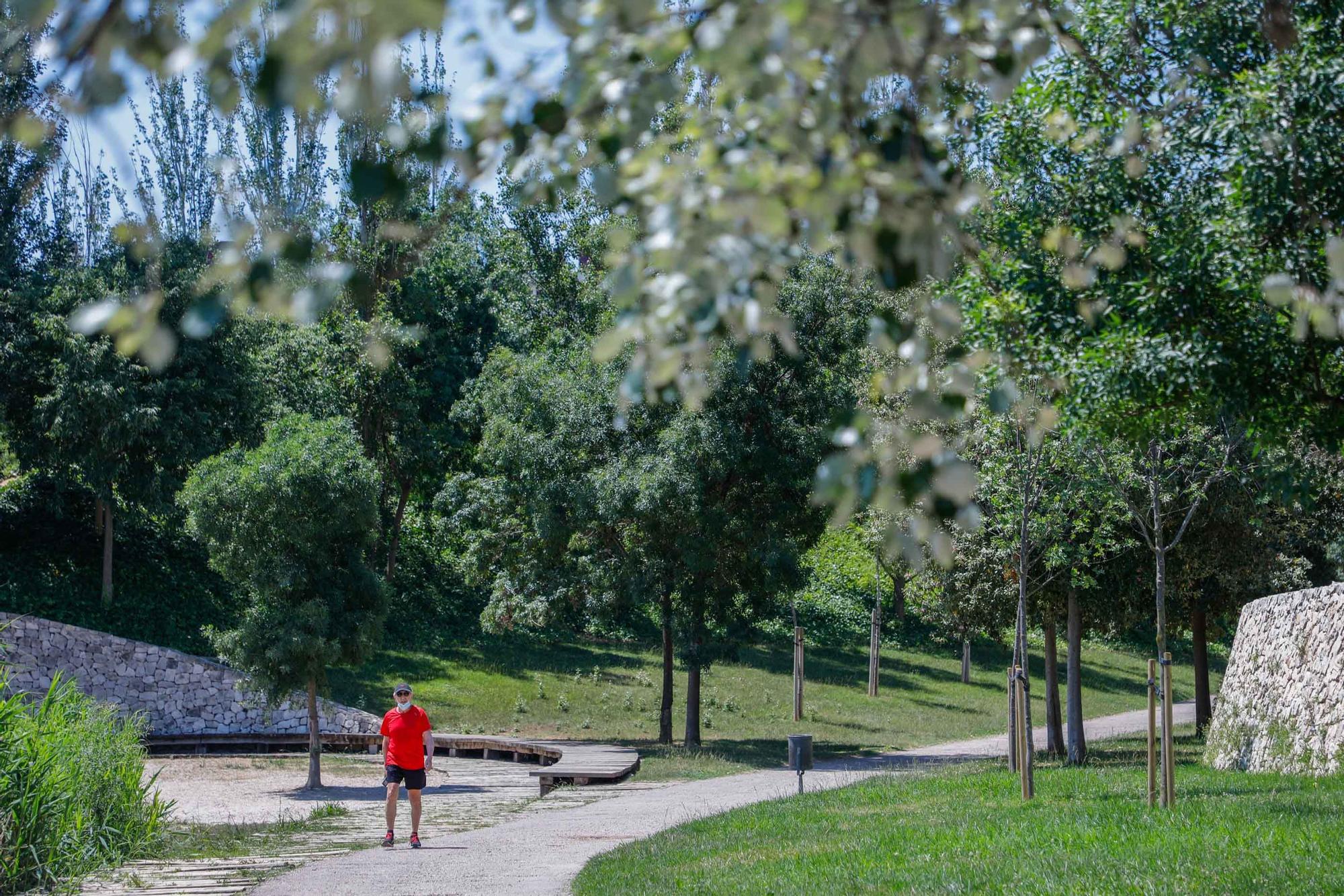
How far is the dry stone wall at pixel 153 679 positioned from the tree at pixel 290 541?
8.98 m

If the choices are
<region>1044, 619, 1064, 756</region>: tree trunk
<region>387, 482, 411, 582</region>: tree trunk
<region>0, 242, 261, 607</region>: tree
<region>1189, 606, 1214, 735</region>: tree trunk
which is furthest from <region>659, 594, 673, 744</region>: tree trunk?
<region>387, 482, 411, 582</region>: tree trunk

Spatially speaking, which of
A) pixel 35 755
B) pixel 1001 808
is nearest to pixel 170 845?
pixel 35 755

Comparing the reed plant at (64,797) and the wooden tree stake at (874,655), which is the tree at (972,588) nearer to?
the wooden tree stake at (874,655)

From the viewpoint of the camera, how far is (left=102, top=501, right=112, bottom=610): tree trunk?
29156 millimetres

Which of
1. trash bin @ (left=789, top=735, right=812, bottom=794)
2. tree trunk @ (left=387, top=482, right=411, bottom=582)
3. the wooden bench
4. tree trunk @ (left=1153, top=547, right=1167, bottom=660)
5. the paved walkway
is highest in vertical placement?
tree trunk @ (left=387, top=482, right=411, bottom=582)

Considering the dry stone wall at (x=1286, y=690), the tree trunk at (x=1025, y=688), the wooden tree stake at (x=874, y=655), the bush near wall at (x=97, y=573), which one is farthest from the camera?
the wooden tree stake at (x=874, y=655)

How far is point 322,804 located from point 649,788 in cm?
434

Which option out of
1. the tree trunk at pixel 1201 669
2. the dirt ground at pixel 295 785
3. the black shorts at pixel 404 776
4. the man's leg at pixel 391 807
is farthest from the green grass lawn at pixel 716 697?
the man's leg at pixel 391 807

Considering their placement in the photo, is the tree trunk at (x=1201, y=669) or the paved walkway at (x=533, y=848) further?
the tree trunk at (x=1201, y=669)

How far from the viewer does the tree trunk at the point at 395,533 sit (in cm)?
3628

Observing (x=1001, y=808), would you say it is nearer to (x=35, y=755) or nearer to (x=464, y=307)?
(x=35, y=755)

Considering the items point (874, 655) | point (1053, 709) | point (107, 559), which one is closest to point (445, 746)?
point (107, 559)

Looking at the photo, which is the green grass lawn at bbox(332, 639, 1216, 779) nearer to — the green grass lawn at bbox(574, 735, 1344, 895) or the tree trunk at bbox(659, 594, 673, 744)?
the tree trunk at bbox(659, 594, 673, 744)

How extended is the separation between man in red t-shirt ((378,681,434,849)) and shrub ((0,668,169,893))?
6.78ft
